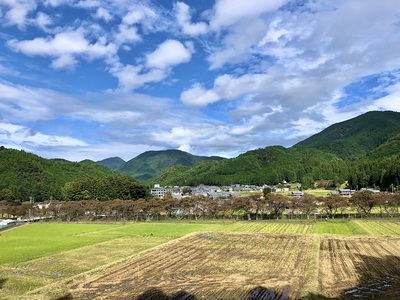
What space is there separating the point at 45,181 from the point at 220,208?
8324cm

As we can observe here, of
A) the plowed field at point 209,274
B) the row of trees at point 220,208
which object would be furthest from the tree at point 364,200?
the plowed field at point 209,274

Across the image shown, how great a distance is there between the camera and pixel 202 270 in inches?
989

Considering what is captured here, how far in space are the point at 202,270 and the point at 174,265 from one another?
3045 millimetres

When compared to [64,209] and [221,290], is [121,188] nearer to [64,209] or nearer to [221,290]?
[64,209]

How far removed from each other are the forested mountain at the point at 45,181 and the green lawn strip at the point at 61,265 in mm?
57102

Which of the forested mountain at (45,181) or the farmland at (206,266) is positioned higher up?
the forested mountain at (45,181)

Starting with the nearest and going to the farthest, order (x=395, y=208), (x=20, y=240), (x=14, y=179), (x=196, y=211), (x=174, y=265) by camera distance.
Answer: (x=174, y=265) → (x=20, y=240) → (x=395, y=208) → (x=196, y=211) → (x=14, y=179)

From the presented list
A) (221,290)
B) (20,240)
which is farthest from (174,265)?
(20,240)

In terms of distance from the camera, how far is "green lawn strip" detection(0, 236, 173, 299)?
22234 millimetres

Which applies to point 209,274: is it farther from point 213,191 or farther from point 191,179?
point 191,179

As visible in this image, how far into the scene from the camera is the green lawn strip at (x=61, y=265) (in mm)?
22234

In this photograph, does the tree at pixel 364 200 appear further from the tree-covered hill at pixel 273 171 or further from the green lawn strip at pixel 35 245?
the tree-covered hill at pixel 273 171

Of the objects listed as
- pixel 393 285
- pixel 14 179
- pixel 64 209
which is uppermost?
pixel 14 179

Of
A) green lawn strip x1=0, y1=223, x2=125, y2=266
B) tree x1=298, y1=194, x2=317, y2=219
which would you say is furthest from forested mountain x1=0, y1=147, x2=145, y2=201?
tree x1=298, y1=194, x2=317, y2=219
